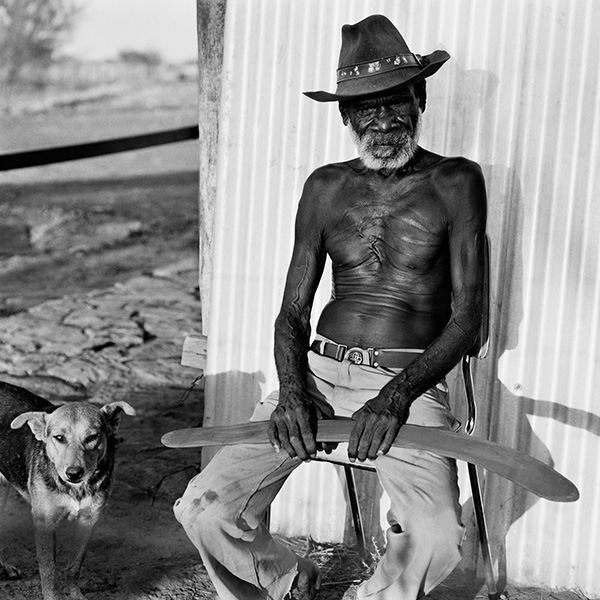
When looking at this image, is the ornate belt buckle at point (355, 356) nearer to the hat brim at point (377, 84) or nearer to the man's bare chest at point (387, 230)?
the man's bare chest at point (387, 230)

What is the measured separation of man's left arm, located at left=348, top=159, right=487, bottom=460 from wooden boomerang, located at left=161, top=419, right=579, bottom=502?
68 mm

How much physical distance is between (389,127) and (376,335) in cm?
81

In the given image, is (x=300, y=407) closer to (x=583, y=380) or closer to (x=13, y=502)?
(x=583, y=380)

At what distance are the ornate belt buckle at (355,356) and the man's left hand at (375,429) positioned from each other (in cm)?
35

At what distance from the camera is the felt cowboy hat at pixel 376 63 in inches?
156

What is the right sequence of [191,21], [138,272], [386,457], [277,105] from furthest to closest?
1. [191,21]
2. [138,272]
3. [277,105]
4. [386,457]

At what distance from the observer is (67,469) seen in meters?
4.29

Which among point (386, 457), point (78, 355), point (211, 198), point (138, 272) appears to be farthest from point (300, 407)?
point (138, 272)

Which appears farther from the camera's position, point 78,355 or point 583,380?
point 78,355

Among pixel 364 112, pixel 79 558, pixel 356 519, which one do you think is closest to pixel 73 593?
pixel 79 558

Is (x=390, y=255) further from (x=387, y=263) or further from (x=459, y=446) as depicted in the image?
(x=459, y=446)

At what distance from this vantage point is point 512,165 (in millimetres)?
4430

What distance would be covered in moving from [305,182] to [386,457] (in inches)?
50.7

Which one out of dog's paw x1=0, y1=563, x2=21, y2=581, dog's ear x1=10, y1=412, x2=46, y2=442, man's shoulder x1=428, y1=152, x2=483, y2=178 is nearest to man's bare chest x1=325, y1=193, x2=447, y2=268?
man's shoulder x1=428, y1=152, x2=483, y2=178
